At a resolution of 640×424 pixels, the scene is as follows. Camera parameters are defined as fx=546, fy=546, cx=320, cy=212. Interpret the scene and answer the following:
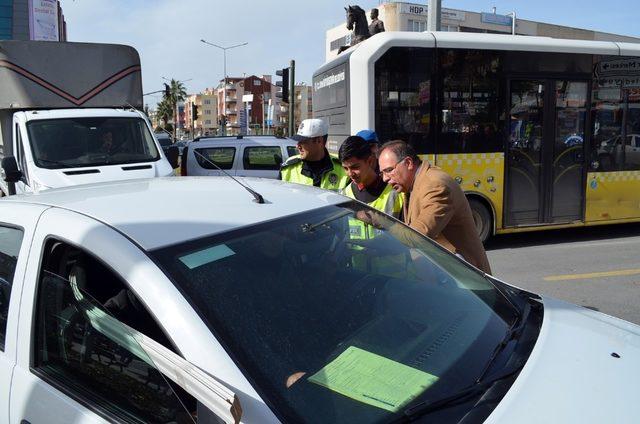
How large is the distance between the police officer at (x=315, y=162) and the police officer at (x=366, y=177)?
457mm

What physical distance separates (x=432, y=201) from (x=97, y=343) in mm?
2100

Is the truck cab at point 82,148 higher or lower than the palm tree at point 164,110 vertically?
lower

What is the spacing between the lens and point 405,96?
25.0 feet

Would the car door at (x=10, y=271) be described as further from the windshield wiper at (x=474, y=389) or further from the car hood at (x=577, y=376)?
the car hood at (x=577, y=376)

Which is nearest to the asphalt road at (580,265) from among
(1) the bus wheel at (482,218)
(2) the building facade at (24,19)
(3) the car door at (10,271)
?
(1) the bus wheel at (482,218)

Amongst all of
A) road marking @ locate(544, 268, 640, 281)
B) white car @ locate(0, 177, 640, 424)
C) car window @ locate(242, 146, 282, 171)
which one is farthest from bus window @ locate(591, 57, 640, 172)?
white car @ locate(0, 177, 640, 424)

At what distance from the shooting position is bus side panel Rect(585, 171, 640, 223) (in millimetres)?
8547

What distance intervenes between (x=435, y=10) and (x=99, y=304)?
36.4 ft

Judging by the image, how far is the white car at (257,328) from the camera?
59.1 inches

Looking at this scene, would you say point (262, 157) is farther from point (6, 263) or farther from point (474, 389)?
point (474, 389)

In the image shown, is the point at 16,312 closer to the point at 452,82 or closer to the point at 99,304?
the point at 99,304

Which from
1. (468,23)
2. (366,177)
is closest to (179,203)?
(366,177)

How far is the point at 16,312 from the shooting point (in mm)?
1944

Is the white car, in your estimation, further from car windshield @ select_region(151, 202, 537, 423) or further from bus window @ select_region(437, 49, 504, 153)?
bus window @ select_region(437, 49, 504, 153)
